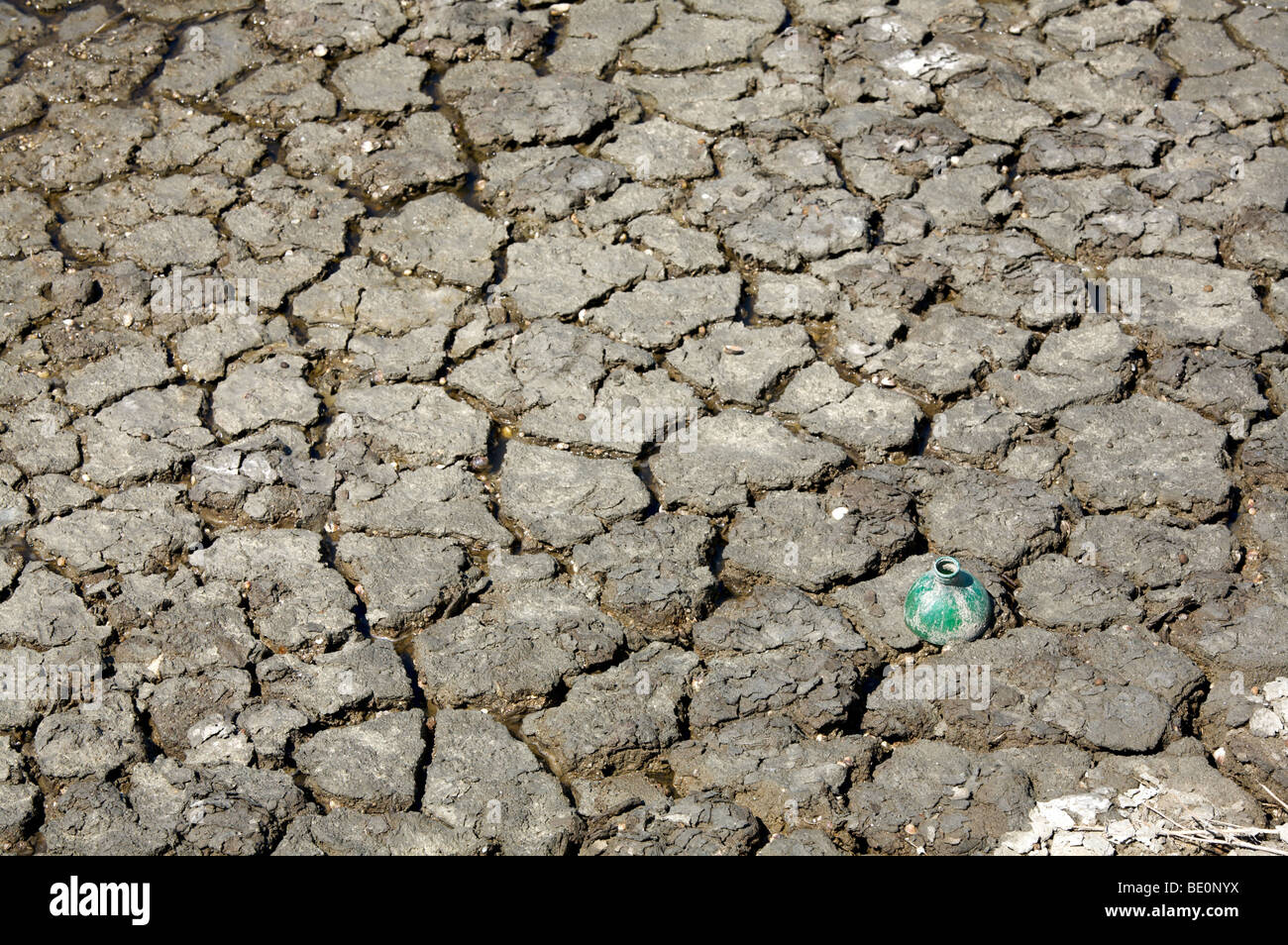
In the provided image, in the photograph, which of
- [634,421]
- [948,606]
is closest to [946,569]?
[948,606]

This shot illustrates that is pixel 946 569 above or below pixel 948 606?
above

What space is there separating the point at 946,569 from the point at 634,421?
1.33m

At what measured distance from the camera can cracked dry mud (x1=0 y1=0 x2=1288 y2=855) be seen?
3600 mm

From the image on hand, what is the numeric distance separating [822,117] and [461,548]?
2938 mm

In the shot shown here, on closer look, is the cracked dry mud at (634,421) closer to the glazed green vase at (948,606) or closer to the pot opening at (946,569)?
the glazed green vase at (948,606)

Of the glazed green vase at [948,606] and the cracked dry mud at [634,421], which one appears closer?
the cracked dry mud at [634,421]

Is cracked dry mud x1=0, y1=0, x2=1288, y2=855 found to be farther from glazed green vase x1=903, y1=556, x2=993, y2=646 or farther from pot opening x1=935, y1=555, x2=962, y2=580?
pot opening x1=935, y1=555, x2=962, y2=580

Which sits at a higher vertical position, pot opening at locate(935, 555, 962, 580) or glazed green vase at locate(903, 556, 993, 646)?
pot opening at locate(935, 555, 962, 580)

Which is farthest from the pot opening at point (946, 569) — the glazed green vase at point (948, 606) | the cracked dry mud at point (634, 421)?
the cracked dry mud at point (634, 421)

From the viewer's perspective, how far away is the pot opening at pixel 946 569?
3.81 meters

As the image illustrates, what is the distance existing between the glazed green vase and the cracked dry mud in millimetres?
78

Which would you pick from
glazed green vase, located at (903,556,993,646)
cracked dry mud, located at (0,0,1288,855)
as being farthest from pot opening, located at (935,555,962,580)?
cracked dry mud, located at (0,0,1288,855)

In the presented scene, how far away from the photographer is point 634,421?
459cm

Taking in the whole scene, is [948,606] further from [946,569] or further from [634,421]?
[634,421]
